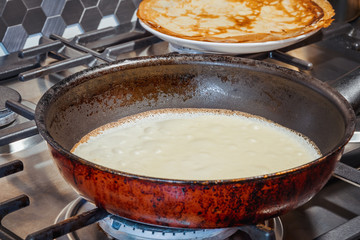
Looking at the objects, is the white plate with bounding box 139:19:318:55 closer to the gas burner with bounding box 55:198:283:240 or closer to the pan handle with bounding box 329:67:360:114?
the pan handle with bounding box 329:67:360:114

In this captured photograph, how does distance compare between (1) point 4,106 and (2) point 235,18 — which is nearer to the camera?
(1) point 4,106

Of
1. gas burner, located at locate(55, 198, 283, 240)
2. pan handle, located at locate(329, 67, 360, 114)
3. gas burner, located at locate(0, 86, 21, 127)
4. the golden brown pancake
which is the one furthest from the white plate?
gas burner, located at locate(55, 198, 283, 240)

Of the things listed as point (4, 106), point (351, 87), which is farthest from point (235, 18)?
point (4, 106)

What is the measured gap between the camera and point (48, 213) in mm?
712

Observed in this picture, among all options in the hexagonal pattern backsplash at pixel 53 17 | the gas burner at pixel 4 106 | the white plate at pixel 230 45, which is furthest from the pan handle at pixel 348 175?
the hexagonal pattern backsplash at pixel 53 17

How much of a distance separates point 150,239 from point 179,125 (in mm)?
205

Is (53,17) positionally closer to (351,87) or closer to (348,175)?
(351,87)

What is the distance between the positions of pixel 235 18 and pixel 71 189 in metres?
0.64

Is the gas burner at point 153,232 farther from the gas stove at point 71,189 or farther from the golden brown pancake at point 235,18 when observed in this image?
the golden brown pancake at point 235,18

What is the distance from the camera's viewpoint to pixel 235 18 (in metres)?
1.23

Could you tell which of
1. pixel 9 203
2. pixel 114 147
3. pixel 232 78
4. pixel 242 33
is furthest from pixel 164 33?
pixel 9 203

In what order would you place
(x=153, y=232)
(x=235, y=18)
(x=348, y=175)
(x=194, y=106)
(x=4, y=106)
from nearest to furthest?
(x=153, y=232)
(x=348, y=175)
(x=194, y=106)
(x=4, y=106)
(x=235, y=18)

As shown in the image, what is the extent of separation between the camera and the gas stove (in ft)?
2.08

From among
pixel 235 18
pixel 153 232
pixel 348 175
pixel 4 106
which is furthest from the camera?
pixel 235 18
